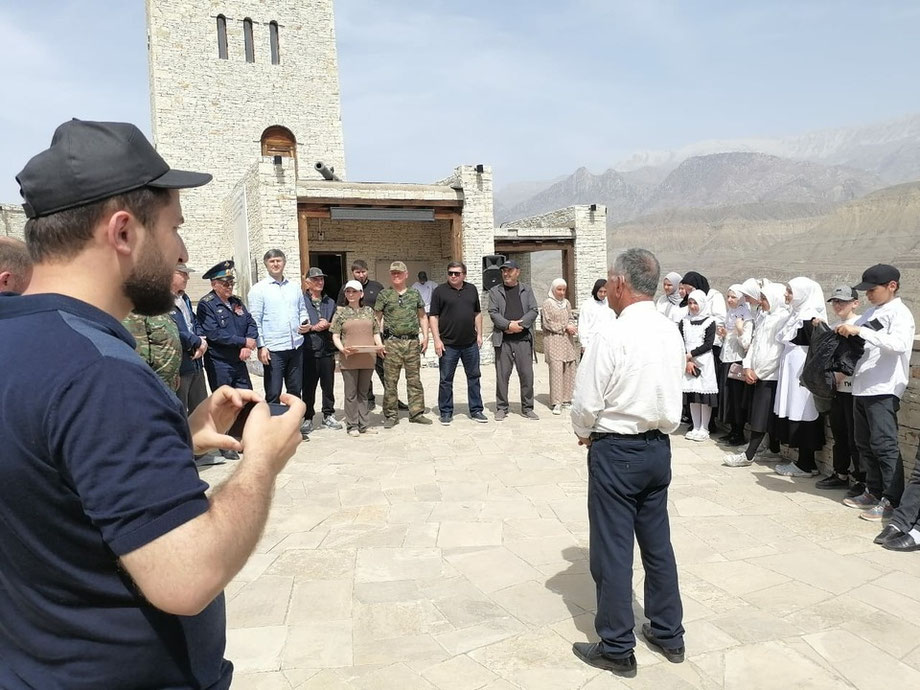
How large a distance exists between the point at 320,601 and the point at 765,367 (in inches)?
166

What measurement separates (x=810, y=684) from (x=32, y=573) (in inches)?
111

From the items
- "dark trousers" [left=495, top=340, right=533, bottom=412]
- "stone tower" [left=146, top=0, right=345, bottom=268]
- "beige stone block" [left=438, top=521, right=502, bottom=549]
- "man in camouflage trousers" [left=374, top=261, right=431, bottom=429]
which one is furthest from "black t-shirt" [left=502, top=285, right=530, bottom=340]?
"stone tower" [left=146, top=0, right=345, bottom=268]

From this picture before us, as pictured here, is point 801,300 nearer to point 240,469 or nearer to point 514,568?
point 514,568

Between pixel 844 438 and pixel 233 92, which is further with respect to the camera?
pixel 233 92

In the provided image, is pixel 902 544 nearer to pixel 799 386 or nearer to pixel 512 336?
pixel 799 386

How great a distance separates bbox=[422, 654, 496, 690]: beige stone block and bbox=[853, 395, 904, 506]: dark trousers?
3.20m

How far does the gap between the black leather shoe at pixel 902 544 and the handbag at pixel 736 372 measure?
7.32 feet

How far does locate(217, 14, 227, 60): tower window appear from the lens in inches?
774

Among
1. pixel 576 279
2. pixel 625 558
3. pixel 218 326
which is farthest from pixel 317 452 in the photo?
pixel 576 279

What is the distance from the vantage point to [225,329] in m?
5.98

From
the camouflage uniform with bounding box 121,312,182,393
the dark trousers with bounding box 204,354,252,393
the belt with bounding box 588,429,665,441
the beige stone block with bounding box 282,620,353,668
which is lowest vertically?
the beige stone block with bounding box 282,620,353,668

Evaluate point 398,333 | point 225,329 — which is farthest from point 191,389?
point 398,333

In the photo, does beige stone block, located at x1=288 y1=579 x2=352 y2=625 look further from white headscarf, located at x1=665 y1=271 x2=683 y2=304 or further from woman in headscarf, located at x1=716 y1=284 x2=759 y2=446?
white headscarf, located at x1=665 y1=271 x2=683 y2=304

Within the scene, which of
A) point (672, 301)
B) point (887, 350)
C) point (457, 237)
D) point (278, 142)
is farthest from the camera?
point (278, 142)
